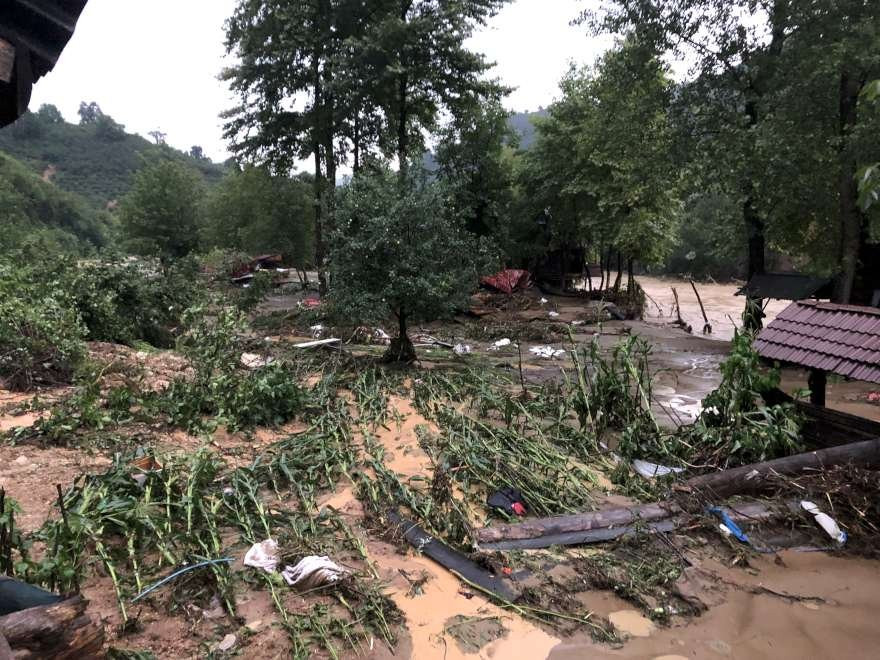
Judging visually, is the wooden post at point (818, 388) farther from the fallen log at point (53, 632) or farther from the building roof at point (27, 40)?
the building roof at point (27, 40)

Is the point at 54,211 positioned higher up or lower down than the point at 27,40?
higher up

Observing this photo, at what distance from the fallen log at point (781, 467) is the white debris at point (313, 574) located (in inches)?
128

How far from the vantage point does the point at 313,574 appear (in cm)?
339

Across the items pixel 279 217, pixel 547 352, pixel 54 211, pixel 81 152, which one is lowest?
pixel 547 352

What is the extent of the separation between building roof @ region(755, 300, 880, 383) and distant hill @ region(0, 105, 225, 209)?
65.3 m

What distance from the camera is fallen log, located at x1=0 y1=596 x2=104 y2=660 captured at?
1.74 m

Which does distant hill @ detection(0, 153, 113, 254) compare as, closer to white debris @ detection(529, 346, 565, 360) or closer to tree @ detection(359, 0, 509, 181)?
tree @ detection(359, 0, 509, 181)

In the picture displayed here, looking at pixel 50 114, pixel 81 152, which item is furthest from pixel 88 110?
pixel 81 152

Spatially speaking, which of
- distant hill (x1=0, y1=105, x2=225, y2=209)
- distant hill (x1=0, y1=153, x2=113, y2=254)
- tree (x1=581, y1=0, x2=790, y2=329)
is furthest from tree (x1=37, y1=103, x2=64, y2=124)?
tree (x1=581, y1=0, x2=790, y2=329)

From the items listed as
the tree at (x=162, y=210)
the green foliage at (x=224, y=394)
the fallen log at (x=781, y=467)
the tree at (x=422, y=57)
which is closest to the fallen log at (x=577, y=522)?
the fallen log at (x=781, y=467)

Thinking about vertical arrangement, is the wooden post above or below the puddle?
above

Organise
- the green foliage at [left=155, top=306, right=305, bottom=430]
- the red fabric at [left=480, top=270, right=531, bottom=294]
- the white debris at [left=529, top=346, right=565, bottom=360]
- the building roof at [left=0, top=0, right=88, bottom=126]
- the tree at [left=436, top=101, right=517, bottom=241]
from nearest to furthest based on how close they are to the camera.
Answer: the building roof at [left=0, top=0, right=88, bottom=126]
the green foliage at [left=155, top=306, right=305, bottom=430]
the white debris at [left=529, top=346, right=565, bottom=360]
the red fabric at [left=480, top=270, right=531, bottom=294]
the tree at [left=436, top=101, right=517, bottom=241]

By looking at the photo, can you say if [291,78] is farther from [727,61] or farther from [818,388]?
[818,388]

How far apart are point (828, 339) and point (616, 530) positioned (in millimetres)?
2822
